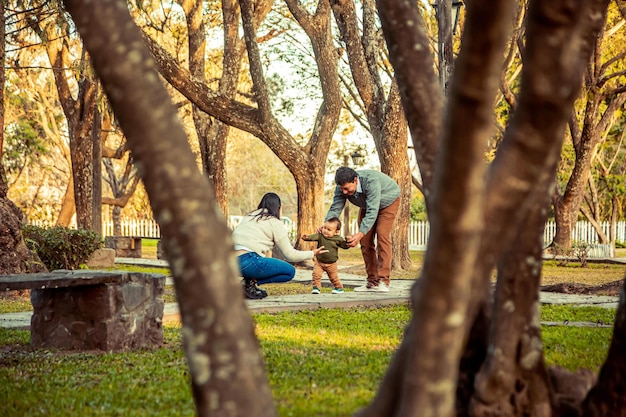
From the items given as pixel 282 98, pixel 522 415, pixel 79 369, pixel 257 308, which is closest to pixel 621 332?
pixel 522 415

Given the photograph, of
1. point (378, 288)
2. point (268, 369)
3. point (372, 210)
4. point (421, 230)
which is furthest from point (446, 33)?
point (421, 230)

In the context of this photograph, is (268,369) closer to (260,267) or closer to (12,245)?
(260,267)

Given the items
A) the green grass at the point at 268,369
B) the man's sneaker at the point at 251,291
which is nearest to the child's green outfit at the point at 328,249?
the man's sneaker at the point at 251,291

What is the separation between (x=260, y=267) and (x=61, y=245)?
7.00 m

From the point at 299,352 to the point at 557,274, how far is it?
12.9m

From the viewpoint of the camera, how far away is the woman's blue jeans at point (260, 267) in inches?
408

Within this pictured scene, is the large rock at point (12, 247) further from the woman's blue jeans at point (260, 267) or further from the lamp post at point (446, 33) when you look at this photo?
the lamp post at point (446, 33)

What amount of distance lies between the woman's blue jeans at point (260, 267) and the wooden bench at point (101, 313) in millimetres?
2693

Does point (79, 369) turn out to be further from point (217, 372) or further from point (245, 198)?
point (245, 198)

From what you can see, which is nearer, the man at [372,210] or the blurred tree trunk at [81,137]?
the man at [372,210]

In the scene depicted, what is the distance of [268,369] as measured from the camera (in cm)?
620

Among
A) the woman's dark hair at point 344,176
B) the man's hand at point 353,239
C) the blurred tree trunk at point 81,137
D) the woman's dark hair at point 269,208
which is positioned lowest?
the man's hand at point 353,239

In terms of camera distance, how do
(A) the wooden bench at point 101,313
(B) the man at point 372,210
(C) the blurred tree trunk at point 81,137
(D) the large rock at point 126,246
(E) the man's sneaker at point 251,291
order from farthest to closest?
(D) the large rock at point 126,246 < (C) the blurred tree trunk at point 81,137 < (B) the man at point 372,210 < (E) the man's sneaker at point 251,291 < (A) the wooden bench at point 101,313

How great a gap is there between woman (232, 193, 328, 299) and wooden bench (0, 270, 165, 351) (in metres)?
2.75
